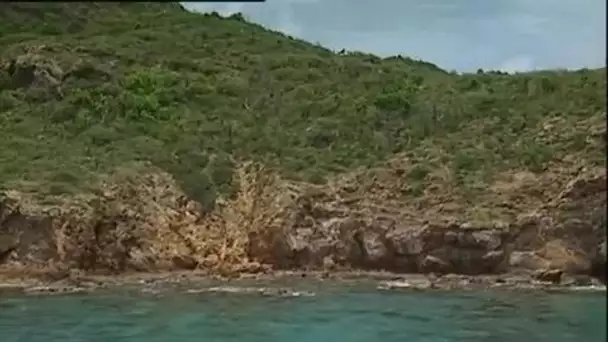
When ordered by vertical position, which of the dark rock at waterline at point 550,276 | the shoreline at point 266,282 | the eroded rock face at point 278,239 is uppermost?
the eroded rock face at point 278,239

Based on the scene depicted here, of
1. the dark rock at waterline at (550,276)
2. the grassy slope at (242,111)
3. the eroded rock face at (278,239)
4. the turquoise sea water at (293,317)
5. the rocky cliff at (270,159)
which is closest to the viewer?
the turquoise sea water at (293,317)

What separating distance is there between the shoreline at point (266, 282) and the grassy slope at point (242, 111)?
4.50 metres

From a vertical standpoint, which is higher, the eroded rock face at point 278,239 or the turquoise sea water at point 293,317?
the eroded rock face at point 278,239

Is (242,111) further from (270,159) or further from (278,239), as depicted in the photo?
(278,239)

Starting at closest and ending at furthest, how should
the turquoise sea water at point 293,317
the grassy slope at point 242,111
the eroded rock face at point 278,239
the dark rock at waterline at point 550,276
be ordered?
the turquoise sea water at point 293,317 → the dark rock at waterline at point 550,276 → the eroded rock face at point 278,239 → the grassy slope at point 242,111

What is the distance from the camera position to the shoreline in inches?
1095

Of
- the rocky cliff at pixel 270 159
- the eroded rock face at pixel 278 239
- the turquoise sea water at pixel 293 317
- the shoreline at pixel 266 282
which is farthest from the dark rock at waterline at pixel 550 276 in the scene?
the turquoise sea water at pixel 293 317

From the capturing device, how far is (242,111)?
42406 mm

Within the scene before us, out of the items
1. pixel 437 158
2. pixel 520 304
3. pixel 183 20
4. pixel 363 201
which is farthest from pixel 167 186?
pixel 183 20

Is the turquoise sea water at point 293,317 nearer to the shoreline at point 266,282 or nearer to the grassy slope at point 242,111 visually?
the shoreline at point 266,282

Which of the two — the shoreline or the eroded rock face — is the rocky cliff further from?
the shoreline

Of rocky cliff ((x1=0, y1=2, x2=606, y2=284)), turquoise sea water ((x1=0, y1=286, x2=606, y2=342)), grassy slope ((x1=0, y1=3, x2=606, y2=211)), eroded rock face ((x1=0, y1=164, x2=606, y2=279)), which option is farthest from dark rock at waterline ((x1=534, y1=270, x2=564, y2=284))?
grassy slope ((x1=0, y1=3, x2=606, y2=211))

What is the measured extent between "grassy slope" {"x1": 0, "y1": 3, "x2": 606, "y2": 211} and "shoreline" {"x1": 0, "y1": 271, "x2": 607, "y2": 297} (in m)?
4.50

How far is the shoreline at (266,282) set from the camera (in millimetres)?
27812
